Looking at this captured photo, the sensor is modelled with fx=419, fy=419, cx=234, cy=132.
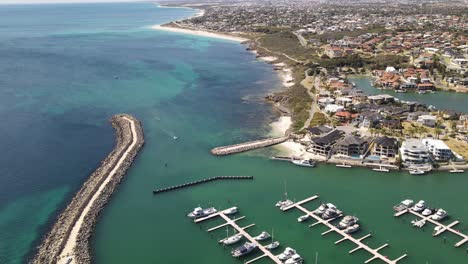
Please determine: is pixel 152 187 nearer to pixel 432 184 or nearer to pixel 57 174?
pixel 57 174

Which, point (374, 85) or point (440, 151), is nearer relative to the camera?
point (440, 151)

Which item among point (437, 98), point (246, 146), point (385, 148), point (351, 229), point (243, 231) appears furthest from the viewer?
point (437, 98)

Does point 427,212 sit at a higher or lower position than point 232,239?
higher

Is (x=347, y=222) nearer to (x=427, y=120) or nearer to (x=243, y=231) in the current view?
(x=243, y=231)

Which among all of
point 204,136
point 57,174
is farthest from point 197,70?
point 57,174

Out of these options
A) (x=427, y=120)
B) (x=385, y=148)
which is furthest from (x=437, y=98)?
(x=385, y=148)

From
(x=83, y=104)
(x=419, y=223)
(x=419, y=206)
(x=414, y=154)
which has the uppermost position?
(x=414, y=154)

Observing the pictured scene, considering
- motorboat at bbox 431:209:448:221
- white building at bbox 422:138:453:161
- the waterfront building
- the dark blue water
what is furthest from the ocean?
the waterfront building
